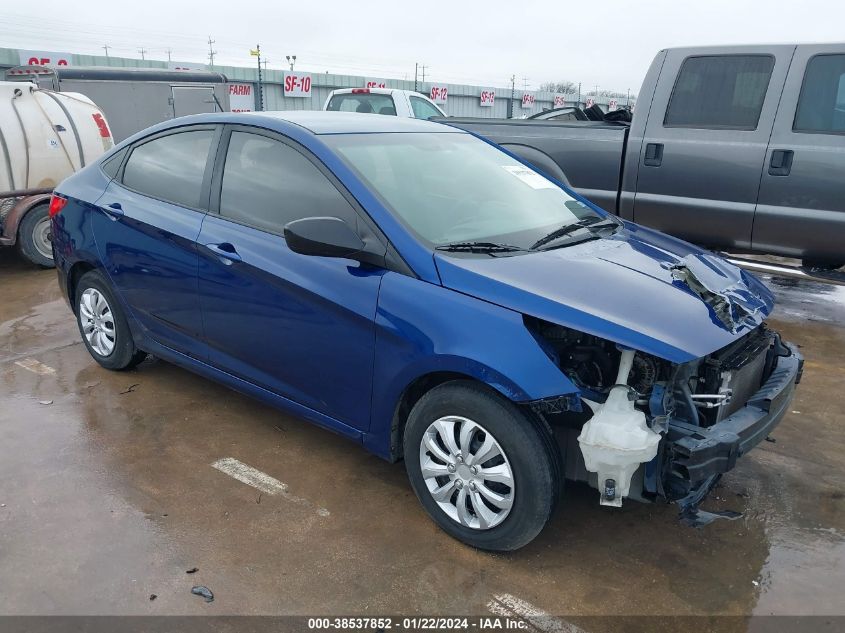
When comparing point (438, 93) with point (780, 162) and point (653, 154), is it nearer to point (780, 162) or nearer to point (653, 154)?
point (653, 154)

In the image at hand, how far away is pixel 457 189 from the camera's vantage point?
349 centimetres

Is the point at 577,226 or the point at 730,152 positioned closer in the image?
the point at 577,226

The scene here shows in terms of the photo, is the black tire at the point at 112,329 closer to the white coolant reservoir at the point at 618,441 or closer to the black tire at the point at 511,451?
the black tire at the point at 511,451

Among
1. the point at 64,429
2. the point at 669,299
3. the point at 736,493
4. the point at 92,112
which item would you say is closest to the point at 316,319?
the point at 669,299

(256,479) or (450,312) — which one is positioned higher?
(450,312)

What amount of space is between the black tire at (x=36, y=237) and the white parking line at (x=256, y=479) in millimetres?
5102

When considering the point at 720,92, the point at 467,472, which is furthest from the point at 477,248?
the point at 720,92

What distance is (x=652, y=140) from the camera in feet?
19.0

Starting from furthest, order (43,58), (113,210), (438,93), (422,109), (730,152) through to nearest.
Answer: (438,93), (43,58), (422,109), (730,152), (113,210)

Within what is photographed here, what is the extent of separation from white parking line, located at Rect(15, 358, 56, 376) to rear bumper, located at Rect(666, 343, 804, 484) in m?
4.07

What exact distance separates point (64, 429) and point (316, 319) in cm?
182

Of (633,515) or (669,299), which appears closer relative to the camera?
(669,299)

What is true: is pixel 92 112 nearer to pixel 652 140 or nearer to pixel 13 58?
pixel 652 140

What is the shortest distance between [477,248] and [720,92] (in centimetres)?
371
